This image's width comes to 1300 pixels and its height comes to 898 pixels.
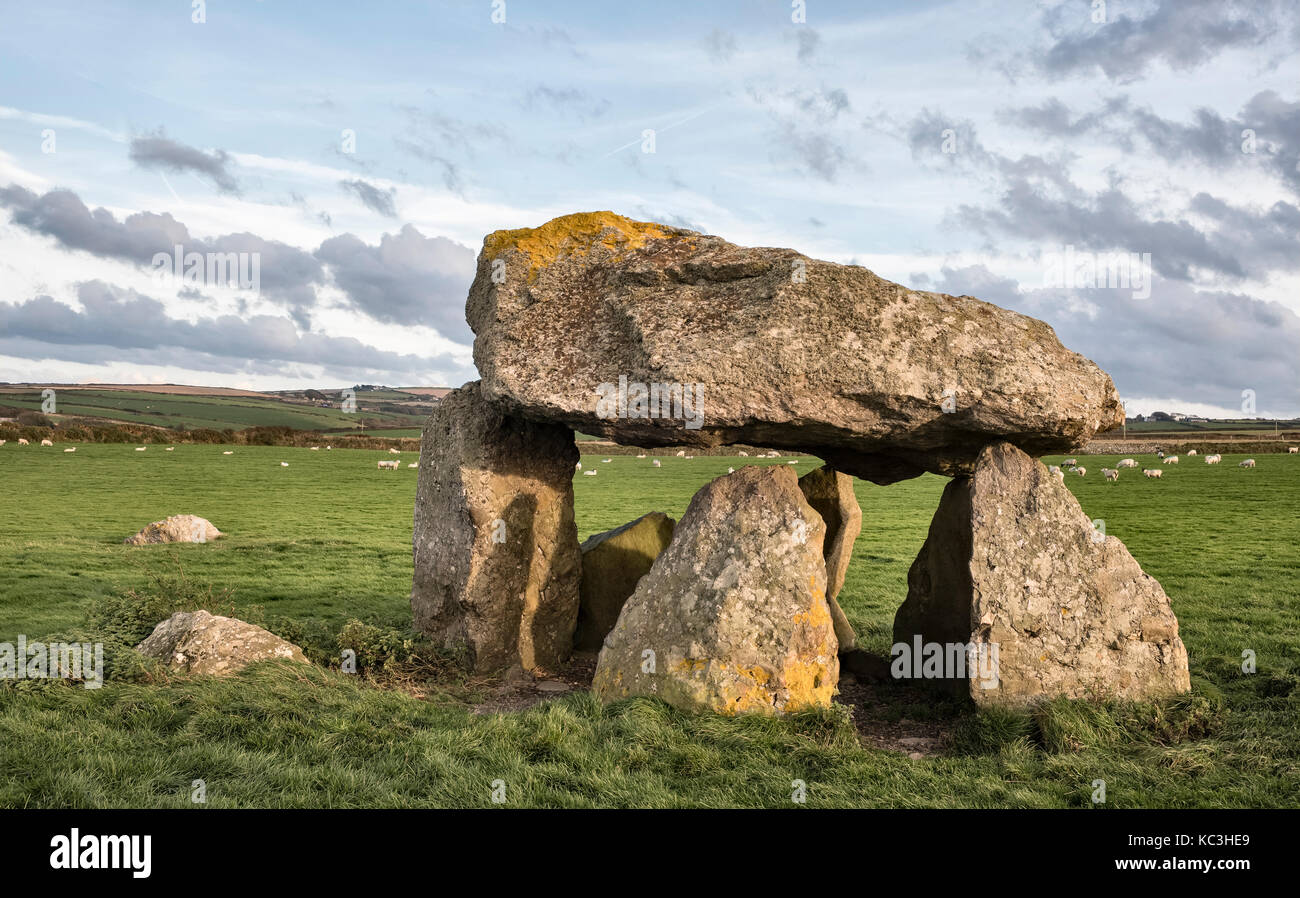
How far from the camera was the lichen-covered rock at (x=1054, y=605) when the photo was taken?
Result: 8.81 meters

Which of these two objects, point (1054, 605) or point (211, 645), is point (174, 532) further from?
point (1054, 605)

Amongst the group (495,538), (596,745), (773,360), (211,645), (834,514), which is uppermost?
(773,360)

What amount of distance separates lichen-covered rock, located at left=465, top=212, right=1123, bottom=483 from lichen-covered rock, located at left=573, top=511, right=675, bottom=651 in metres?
2.55

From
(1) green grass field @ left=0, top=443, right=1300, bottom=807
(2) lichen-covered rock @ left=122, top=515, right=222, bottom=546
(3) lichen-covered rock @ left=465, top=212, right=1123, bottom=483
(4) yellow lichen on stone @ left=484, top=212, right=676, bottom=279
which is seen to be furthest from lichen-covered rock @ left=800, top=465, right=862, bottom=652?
(2) lichen-covered rock @ left=122, top=515, right=222, bottom=546

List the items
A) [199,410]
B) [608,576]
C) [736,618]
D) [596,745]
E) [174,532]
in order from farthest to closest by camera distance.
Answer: [199,410], [174,532], [608,576], [736,618], [596,745]

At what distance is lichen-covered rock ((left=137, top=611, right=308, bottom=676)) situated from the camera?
961 centimetres

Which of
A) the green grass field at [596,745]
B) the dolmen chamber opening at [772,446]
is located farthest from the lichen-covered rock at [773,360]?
the green grass field at [596,745]

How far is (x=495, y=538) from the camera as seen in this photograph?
1087 cm

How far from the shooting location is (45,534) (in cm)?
2439

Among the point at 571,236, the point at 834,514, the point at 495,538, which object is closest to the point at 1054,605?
the point at 834,514

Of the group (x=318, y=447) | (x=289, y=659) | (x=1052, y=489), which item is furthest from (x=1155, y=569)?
(x=318, y=447)

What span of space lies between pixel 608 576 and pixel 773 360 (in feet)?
14.4

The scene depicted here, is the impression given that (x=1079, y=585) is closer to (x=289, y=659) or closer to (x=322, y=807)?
(x=322, y=807)
